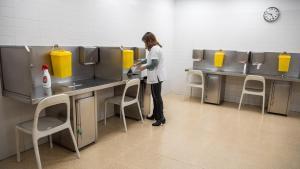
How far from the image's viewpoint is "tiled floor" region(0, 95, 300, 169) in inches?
97.4

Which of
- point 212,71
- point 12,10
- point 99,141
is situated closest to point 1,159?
point 99,141

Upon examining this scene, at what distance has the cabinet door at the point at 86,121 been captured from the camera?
2641mm

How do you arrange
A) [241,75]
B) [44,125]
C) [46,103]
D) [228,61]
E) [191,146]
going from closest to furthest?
[46,103] < [44,125] < [191,146] < [241,75] < [228,61]

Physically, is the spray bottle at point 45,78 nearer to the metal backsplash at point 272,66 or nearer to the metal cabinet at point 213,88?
the metal cabinet at point 213,88

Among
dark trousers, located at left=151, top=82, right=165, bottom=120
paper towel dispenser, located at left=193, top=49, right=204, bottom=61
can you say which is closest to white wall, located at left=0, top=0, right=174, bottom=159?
dark trousers, located at left=151, top=82, right=165, bottom=120

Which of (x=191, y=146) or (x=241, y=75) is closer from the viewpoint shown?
(x=191, y=146)

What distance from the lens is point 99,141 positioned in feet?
9.86

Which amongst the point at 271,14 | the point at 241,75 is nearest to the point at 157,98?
the point at 241,75

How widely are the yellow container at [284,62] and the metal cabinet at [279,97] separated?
10.7 inches

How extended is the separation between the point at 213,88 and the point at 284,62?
147cm

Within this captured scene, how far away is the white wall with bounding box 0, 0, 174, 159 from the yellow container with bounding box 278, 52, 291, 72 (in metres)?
2.74

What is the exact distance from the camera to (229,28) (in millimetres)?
5012

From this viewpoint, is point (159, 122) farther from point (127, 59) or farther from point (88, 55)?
point (88, 55)

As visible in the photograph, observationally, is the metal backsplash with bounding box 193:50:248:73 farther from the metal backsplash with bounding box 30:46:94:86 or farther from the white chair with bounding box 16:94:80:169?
the white chair with bounding box 16:94:80:169
